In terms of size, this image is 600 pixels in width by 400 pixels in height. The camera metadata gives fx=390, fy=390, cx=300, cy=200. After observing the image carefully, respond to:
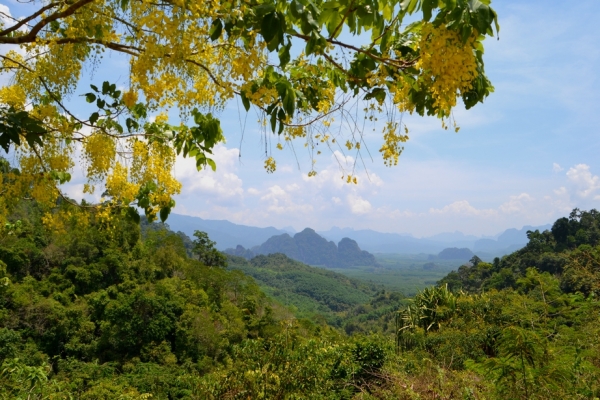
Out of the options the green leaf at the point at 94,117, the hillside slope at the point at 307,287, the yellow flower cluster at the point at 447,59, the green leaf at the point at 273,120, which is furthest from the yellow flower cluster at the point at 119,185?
the hillside slope at the point at 307,287

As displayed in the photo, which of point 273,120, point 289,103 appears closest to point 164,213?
point 273,120

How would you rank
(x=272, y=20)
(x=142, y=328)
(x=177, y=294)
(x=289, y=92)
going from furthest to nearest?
(x=177, y=294) → (x=142, y=328) → (x=289, y=92) → (x=272, y=20)

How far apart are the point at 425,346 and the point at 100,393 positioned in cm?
926

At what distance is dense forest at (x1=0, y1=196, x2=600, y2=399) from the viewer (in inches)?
136

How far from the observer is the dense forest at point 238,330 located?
3445mm

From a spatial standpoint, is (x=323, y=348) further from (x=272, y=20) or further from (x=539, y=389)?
(x=272, y=20)

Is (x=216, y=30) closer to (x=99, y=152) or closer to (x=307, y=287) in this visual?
(x=99, y=152)

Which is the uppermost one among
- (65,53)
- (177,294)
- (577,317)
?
(65,53)

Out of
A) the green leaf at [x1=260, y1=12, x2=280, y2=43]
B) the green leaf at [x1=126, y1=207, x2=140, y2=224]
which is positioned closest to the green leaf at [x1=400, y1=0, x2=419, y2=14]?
the green leaf at [x1=260, y1=12, x2=280, y2=43]

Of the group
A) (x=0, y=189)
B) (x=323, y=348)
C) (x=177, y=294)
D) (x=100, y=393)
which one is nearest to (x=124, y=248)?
(x=177, y=294)

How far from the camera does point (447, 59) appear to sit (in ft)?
3.53

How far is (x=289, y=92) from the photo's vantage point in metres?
1.20

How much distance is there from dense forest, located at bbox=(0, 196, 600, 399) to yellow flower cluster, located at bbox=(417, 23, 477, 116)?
1797mm

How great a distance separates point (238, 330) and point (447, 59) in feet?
74.5
